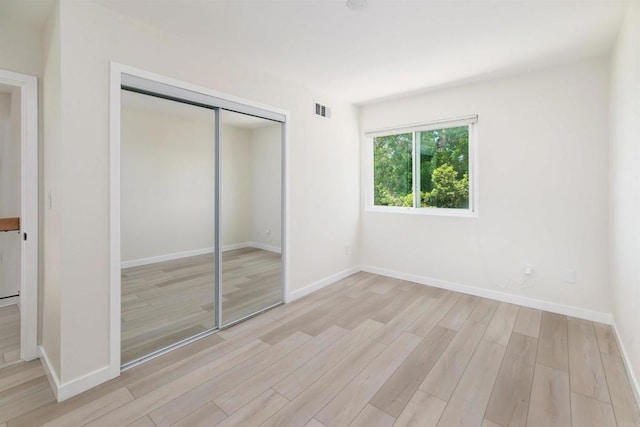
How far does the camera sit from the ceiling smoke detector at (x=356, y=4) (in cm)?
189

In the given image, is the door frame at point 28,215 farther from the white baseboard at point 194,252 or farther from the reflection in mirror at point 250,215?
the reflection in mirror at point 250,215

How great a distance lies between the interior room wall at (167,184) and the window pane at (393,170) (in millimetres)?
2515

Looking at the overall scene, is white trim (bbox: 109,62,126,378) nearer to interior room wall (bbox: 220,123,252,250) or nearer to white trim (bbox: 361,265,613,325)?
interior room wall (bbox: 220,123,252,250)

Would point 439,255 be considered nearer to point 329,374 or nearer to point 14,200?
point 329,374

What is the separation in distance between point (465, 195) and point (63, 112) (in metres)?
3.82

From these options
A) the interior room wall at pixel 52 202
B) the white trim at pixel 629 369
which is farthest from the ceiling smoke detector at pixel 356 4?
the white trim at pixel 629 369

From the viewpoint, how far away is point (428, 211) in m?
3.88

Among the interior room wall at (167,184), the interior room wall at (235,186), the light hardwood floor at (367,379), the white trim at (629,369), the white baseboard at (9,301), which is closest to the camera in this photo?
the light hardwood floor at (367,379)

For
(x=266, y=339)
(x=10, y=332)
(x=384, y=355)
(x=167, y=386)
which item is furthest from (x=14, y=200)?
(x=384, y=355)

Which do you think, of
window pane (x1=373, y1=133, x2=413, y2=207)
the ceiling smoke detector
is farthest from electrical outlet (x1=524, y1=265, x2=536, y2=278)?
the ceiling smoke detector

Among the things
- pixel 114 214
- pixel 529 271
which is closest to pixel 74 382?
pixel 114 214

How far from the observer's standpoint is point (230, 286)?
11.2ft

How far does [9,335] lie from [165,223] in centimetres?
152

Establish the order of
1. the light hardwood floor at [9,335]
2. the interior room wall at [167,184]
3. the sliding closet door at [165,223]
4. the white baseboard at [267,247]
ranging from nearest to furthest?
the light hardwood floor at [9,335]
the sliding closet door at [165,223]
the interior room wall at [167,184]
the white baseboard at [267,247]
